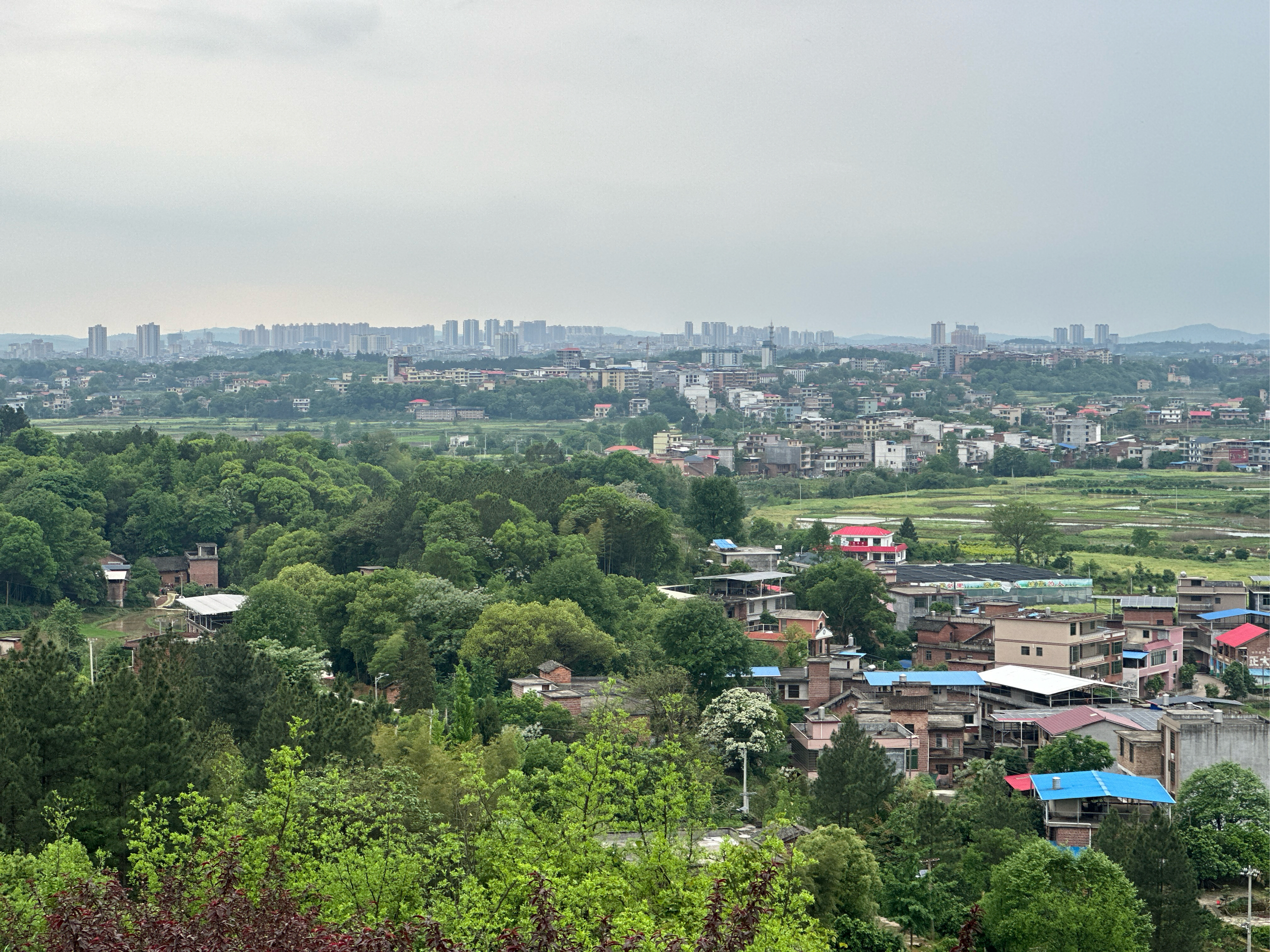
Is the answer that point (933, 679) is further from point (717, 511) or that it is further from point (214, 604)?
A: point (717, 511)

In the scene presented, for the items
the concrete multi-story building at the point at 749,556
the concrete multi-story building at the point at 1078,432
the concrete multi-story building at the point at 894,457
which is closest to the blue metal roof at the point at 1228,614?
the concrete multi-story building at the point at 749,556

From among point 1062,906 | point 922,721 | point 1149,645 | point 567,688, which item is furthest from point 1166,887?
point 1149,645

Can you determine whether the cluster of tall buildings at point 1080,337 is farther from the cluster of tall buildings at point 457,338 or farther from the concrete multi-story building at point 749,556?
the concrete multi-story building at point 749,556

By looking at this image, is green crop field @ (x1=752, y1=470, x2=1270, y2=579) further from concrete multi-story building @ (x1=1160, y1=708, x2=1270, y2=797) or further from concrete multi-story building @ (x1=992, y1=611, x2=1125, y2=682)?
concrete multi-story building @ (x1=1160, y1=708, x2=1270, y2=797)

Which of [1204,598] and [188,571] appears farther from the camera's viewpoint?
[188,571]

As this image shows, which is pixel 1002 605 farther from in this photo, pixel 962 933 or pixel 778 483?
pixel 778 483

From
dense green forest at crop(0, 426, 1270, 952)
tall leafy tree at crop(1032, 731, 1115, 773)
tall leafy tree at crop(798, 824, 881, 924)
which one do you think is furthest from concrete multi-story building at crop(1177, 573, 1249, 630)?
tall leafy tree at crop(798, 824, 881, 924)
